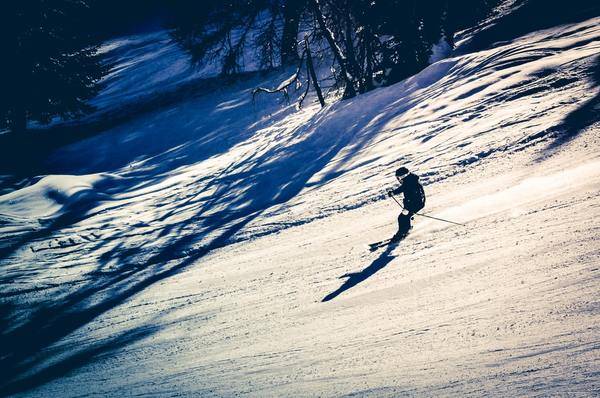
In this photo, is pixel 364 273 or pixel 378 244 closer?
pixel 364 273

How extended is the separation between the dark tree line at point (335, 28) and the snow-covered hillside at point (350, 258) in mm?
2554

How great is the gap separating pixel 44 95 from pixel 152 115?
6.94 m

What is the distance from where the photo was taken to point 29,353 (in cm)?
643

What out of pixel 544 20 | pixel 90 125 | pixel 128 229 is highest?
pixel 90 125

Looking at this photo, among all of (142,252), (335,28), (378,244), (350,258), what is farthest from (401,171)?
(335,28)

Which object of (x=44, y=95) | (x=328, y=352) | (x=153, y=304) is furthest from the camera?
(x=44, y=95)

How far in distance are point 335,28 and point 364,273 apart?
39.3 ft

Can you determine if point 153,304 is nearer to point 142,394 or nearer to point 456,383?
point 142,394

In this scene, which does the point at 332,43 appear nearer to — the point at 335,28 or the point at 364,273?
the point at 335,28

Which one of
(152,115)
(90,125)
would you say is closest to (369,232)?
(152,115)

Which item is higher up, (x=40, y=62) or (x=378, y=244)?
(x=40, y=62)

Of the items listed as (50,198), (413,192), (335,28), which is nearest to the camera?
(413,192)

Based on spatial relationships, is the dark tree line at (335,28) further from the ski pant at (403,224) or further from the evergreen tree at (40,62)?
the ski pant at (403,224)

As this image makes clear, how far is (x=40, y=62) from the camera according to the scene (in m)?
19.0
